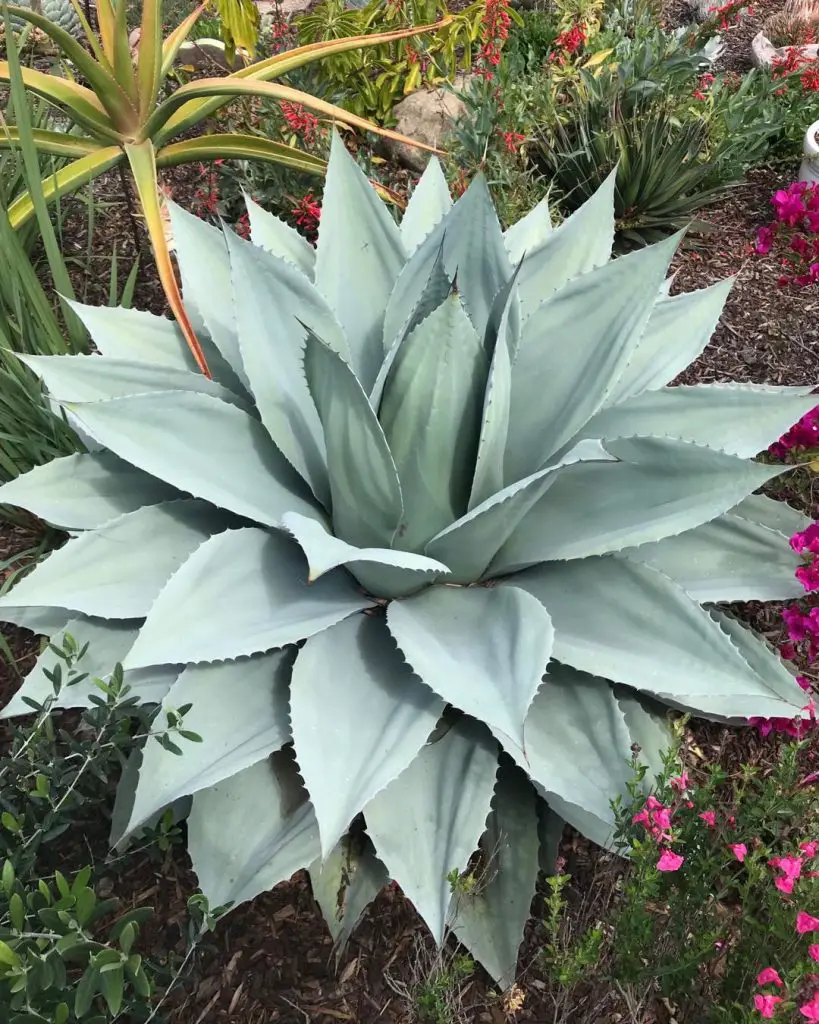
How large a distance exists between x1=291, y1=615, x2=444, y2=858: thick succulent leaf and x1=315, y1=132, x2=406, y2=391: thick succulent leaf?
1.95 feet

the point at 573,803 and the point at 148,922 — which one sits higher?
the point at 573,803

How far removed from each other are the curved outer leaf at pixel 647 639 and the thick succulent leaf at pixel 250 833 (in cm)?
49

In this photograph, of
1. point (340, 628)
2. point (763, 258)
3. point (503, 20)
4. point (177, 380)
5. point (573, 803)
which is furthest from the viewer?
point (503, 20)

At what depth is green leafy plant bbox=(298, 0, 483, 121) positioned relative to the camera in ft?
11.2

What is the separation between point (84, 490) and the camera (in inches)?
58.4

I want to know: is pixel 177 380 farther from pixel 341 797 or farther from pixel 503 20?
pixel 503 20

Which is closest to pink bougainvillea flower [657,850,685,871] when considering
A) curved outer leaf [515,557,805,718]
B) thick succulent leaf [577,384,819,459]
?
curved outer leaf [515,557,805,718]

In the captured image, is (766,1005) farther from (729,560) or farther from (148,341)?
(148,341)

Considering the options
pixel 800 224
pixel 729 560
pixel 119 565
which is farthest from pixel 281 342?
pixel 800 224

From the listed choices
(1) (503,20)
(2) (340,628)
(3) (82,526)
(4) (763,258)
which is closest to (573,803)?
(2) (340,628)

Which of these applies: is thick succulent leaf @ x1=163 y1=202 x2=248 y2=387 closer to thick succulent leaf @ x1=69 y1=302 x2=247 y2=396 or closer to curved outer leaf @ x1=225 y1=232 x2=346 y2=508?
thick succulent leaf @ x1=69 y1=302 x2=247 y2=396

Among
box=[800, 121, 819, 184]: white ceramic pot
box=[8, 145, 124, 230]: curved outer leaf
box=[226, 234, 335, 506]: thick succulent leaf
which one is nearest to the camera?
box=[226, 234, 335, 506]: thick succulent leaf

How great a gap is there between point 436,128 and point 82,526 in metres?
2.81

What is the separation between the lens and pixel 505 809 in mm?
1370
